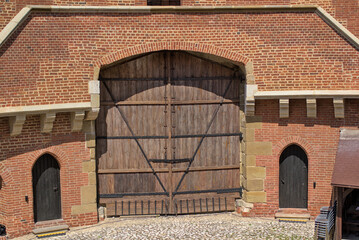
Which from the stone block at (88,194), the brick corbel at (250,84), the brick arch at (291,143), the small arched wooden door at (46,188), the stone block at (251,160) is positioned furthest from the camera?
the stone block at (251,160)

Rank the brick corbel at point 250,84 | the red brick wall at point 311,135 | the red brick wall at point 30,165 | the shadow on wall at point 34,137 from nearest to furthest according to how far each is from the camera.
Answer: the shadow on wall at point 34,137 → the red brick wall at point 30,165 → the brick corbel at point 250,84 → the red brick wall at point 311,135

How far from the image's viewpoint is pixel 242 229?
12.1 m

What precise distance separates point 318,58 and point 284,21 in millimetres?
1323

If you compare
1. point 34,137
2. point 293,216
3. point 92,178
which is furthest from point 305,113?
point 34,137

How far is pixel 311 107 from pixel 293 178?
2.09 meters

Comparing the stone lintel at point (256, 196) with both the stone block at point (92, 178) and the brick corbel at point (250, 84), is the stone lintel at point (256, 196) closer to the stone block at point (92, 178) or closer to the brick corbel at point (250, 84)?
the brick corbel at point (250, 84)

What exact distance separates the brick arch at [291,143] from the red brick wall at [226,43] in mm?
1435

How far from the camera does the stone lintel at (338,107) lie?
12.2 m

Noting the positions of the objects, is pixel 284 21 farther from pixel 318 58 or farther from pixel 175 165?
pixel 175 165

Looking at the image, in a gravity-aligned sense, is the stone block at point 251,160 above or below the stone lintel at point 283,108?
below

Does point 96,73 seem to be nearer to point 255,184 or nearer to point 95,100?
point 95,100

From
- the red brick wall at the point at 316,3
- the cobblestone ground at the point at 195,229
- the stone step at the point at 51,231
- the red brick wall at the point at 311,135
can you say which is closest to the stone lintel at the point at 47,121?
the stone step at the point at 51,231

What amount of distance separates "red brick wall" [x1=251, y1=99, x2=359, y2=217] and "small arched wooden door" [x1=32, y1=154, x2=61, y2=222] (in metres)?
5.50

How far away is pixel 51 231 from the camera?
1191cm
